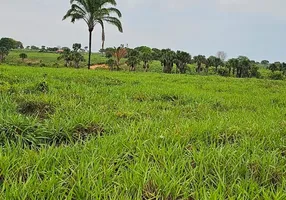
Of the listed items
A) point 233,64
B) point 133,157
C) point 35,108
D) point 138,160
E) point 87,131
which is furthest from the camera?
point 233,64

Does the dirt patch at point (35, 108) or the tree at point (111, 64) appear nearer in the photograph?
the dirt patch at point (35, 108)

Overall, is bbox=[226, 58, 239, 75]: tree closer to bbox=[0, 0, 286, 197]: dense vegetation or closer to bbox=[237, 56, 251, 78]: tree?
bbox=[237, 56, 251, 78]: tree

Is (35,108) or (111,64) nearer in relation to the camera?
(35,108)

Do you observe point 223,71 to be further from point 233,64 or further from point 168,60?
point 168,60

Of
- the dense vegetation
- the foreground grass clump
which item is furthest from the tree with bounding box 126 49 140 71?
the foreground grass clump

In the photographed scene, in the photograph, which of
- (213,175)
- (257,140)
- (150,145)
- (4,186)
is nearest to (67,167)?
(4,186)

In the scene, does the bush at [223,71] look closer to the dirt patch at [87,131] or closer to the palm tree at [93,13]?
the palm tree at [93,13]

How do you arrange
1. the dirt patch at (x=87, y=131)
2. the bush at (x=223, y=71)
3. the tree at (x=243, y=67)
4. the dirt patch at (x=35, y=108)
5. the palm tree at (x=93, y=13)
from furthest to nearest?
the bush at (x=223, y=71), the tree at (x=243, y=67), the palm tree at (x=93, y=13), the dirt patch at (x=35, y=108), the dirt patch at (x=87, y=131)

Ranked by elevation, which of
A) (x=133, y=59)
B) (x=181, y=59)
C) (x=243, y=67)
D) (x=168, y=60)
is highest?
(x=181, y=59)

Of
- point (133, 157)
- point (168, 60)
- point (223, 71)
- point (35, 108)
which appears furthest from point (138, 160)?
point (223, 71)

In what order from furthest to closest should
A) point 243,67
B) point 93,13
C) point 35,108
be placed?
point 243,67 → point 93,13 → point 35,108

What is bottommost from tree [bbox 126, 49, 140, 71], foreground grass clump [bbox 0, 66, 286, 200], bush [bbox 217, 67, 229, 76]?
foreground grass clump [bbox 0, 66, 286, 200]

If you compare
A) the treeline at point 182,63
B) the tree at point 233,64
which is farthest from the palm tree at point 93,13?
the tree at point 233,64

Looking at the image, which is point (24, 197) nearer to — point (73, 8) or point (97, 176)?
point (97, 176)
